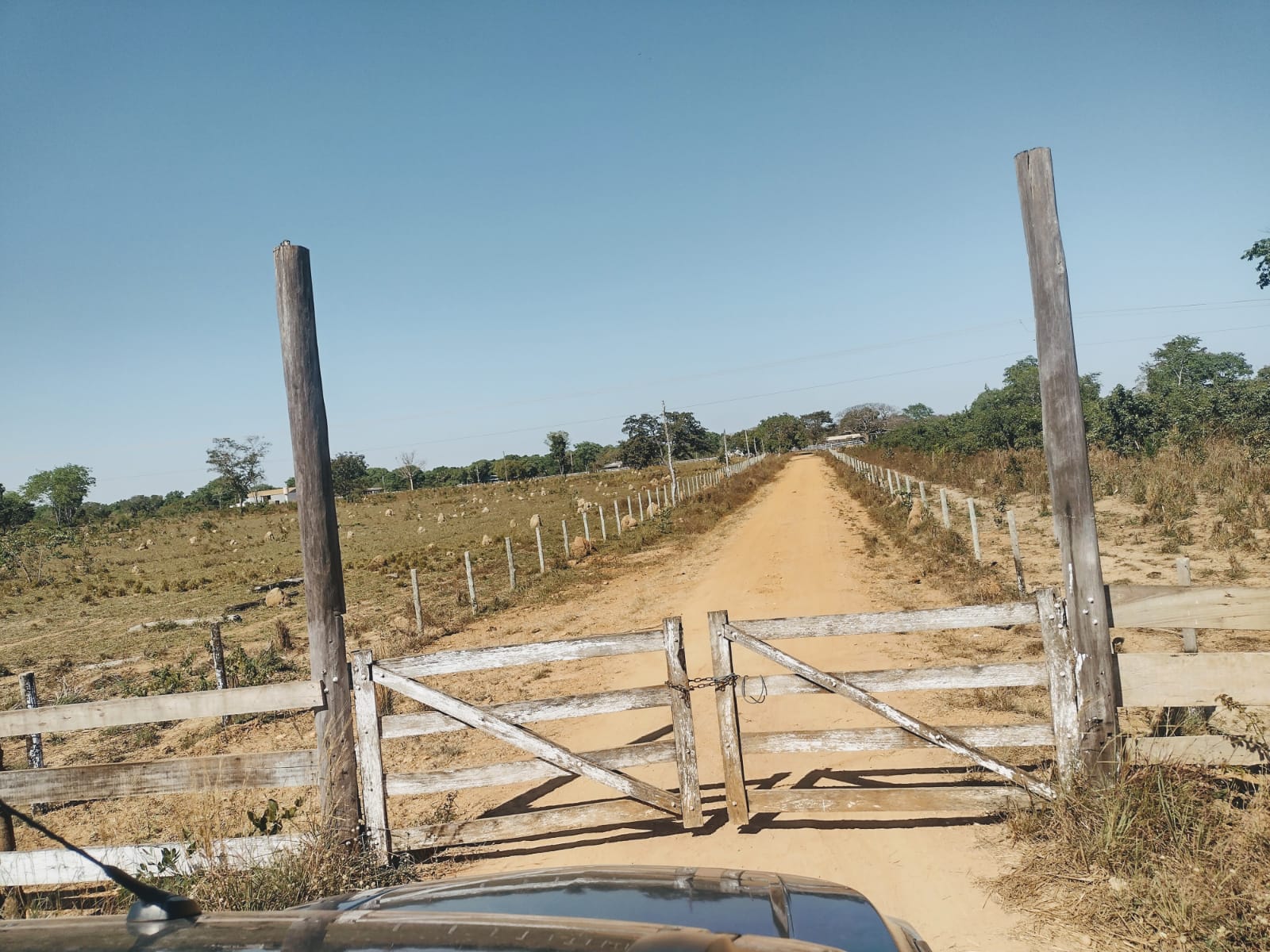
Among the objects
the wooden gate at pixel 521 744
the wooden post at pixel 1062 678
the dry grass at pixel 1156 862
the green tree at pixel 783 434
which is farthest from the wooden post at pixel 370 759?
the green tree at pixel 783 434

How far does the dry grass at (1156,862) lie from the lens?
11.5ft

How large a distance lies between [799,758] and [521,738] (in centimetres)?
293

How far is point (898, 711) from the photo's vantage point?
495 cm

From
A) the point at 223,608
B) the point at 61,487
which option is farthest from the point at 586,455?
the point at 223,608

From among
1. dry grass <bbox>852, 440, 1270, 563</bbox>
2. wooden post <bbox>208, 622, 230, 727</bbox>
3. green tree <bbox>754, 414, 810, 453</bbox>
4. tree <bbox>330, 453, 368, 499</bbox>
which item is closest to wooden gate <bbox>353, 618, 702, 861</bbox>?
wooden post <bbox>208, 622, 230, 727</bbox>

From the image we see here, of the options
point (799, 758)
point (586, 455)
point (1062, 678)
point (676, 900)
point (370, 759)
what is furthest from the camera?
point (586, 455)

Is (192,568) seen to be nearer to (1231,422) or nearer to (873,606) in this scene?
(873,606)

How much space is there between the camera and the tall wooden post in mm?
5121

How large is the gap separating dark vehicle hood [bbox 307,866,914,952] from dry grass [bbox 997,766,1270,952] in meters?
2.16

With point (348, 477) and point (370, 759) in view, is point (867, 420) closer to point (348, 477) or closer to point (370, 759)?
point (348, 477)

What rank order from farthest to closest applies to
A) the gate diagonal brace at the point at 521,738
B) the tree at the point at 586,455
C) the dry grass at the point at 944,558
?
the tree at the point at 586,455
the dry grass at the point at 944,558
the gate diagonal brace at the point at 521,738

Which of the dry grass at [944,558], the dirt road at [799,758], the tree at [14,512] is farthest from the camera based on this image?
the tree at [14,512]

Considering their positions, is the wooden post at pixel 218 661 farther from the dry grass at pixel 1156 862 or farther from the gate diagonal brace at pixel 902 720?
the dry grass at pixel 1156 862

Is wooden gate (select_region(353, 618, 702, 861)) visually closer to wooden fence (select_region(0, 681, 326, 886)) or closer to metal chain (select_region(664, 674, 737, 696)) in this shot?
metal chain (select_region(664, 674, 737, 696))
